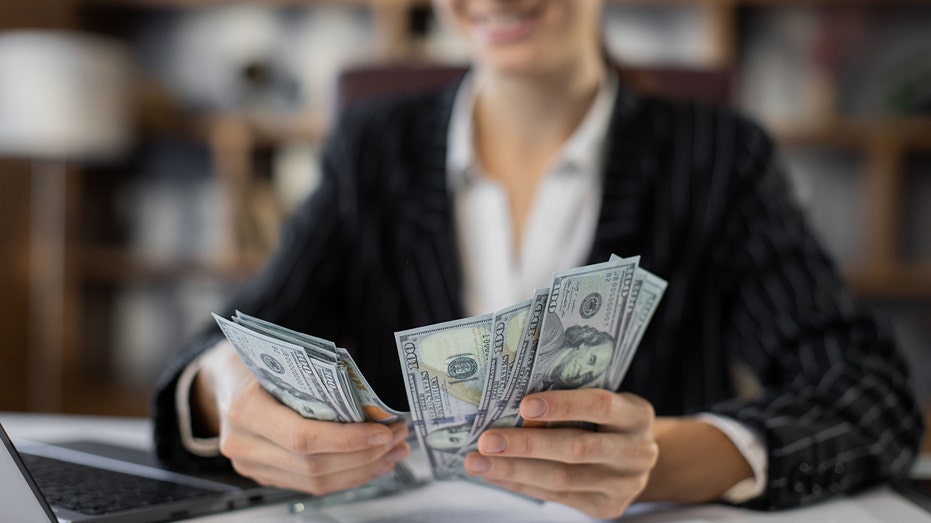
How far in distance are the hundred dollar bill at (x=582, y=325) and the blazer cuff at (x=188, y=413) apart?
372 mm

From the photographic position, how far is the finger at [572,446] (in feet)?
1.98

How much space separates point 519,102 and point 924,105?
1.93 metres

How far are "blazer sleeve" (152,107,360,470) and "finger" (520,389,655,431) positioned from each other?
16.9 inches

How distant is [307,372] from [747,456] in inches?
15.4

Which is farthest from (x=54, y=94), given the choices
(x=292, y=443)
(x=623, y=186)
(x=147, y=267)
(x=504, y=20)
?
(x=292, y=443)

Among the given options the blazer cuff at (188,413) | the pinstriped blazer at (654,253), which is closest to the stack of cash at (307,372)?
the blazer cuff at (188,413)

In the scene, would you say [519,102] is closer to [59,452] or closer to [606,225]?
[606,225]

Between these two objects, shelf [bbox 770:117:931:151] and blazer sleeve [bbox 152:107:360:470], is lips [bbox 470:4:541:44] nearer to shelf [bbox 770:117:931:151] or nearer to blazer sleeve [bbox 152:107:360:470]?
blazer sleeve [bbox 152:107:360:470]

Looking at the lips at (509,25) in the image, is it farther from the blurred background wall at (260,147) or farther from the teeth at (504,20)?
the blurred background wall at (260,147)

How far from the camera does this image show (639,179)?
1.13m

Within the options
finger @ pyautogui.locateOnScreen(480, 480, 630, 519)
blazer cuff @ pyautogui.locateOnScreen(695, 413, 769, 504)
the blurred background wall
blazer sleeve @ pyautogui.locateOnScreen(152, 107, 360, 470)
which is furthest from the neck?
the blurred background wall

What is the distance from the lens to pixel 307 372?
0.58 m

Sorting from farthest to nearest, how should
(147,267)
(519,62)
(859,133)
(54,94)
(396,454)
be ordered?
(147,267) < (859,133) < (54,94) < (519,62) < (396,454)

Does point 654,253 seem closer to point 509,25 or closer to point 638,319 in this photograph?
point 509,25
